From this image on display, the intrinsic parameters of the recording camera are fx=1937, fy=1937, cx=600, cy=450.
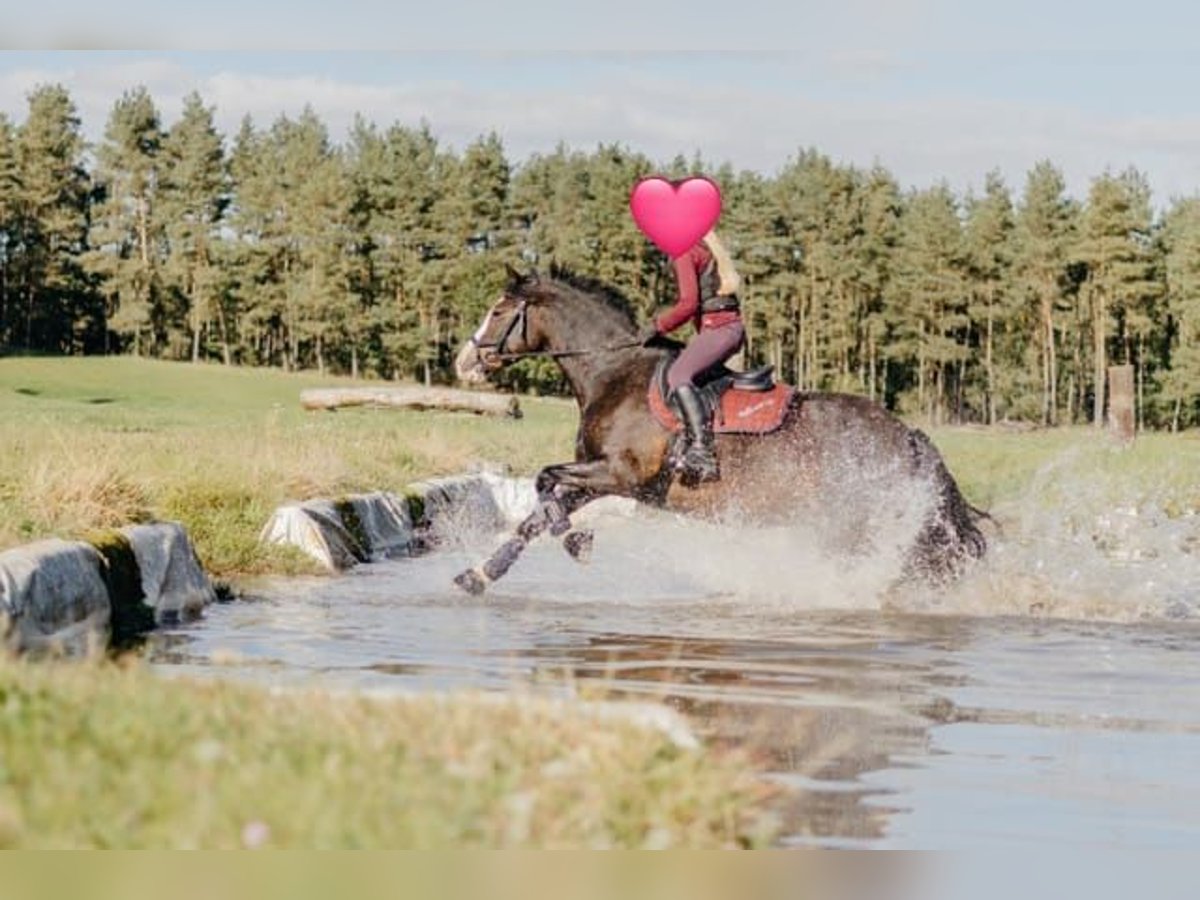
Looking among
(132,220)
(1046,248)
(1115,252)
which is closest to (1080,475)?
(1115,252)

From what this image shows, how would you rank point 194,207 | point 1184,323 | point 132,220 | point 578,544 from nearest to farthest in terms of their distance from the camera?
1. point 578,544
2. point 1184,323
3. point 132,220
4. point 194,207

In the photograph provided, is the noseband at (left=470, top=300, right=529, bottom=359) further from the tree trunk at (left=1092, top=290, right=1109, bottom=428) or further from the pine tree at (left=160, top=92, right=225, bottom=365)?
the pine tree at (left=160, top=92, right=225, bottom=365)

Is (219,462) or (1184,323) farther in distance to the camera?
(1184,323)

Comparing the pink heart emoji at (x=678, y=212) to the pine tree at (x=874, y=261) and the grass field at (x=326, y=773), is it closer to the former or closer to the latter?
the grass field at (x=326, y=773)

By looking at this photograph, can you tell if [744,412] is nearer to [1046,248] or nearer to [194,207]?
[1046,248]

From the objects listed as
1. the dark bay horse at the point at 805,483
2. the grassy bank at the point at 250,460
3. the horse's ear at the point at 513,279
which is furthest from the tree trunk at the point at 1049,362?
the dark bay horse at the point at 805,483

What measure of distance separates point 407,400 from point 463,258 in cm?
4819

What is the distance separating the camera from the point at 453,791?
542 cm

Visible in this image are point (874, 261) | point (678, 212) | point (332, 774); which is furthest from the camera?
point (874, 261)

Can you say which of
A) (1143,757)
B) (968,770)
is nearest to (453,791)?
(968,770)

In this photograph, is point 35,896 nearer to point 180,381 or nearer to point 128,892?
point 128,892

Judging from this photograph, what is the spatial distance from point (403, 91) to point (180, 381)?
39.6ft

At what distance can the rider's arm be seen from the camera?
14.6 meters

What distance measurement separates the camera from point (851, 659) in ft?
37.6
